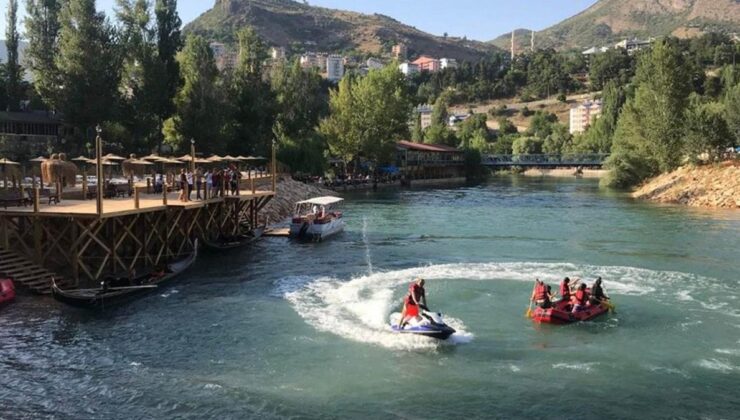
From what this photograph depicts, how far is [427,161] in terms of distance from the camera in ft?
490

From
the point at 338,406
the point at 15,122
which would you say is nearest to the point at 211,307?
the point at 338,406

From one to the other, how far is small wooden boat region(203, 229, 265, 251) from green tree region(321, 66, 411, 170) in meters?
74.4

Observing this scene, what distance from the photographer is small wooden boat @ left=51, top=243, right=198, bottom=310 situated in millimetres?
30766

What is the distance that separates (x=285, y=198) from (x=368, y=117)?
5541 centimetres

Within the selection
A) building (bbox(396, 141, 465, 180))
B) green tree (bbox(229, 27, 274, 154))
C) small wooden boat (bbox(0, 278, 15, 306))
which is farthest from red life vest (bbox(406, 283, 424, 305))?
building (bbox(396, 141, 465, 180))

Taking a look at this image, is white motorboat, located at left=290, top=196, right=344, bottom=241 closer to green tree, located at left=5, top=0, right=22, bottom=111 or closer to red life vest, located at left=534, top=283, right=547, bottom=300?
red life vest, located at left=534, top=283, right=547, bottom=300

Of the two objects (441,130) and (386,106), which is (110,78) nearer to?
(386,106)

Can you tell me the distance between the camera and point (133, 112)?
3177 inches

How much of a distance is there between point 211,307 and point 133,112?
5526 cm

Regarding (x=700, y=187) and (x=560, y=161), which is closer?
(x=700, y=187)

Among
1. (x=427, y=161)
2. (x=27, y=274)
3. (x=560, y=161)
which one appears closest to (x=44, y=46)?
(x=27, y=274)

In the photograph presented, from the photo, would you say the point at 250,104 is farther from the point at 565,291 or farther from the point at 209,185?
the point at 565,291

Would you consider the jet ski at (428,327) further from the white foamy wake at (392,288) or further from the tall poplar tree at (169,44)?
the tall poplar tree at (169,44)

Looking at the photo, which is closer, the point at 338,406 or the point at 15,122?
the point at 338,406
